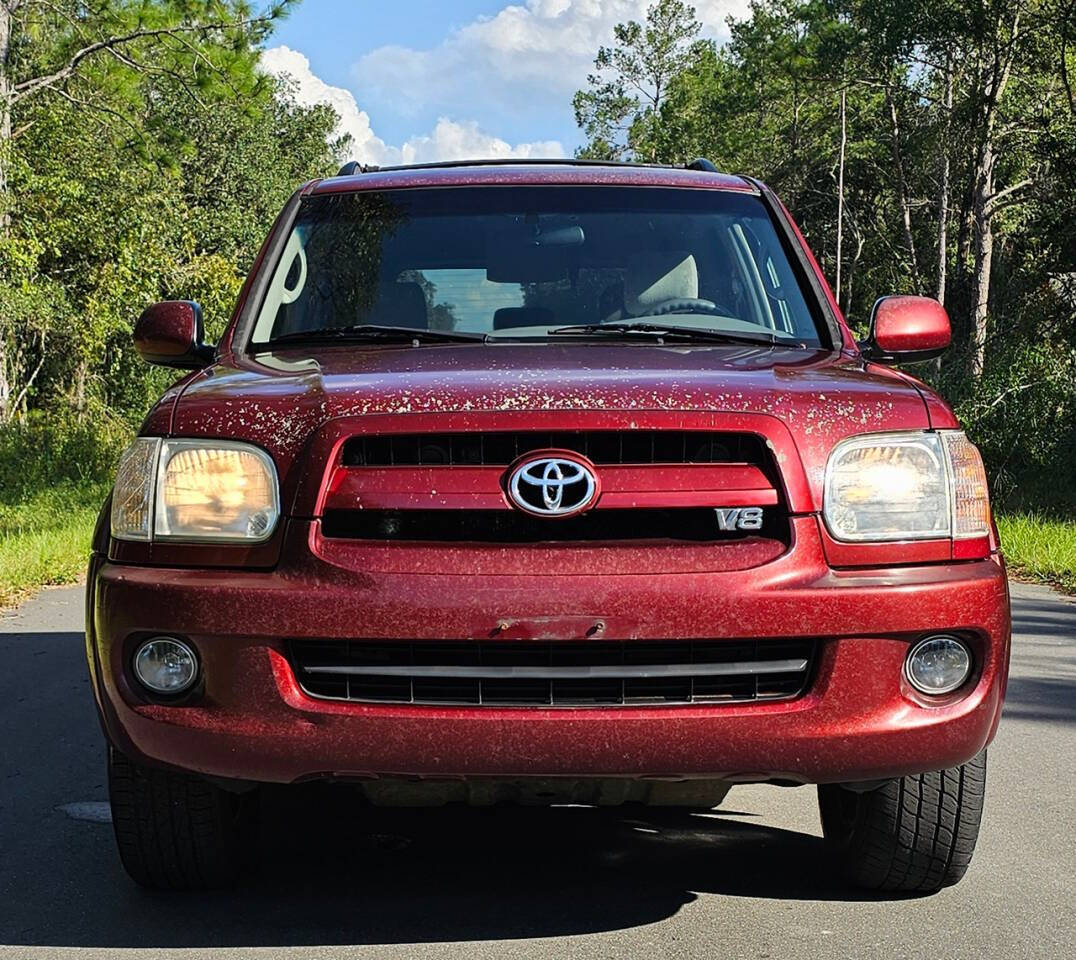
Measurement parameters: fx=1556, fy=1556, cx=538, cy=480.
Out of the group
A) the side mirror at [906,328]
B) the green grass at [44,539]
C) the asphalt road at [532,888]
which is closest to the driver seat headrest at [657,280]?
the side mirror at [906,328]

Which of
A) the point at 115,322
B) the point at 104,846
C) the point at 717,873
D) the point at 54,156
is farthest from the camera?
the point at 54,156

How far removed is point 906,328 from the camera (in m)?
4.25

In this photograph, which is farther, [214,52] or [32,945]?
[214,52]

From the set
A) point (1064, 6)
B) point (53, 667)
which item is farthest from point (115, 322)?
point (53, 667)

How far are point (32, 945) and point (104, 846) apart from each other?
0.80 meters

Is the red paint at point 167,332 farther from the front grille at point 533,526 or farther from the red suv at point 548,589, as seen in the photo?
the front grille at point 533,526

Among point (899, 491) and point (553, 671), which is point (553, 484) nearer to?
point (553, 671)

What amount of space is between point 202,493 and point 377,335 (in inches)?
39.1

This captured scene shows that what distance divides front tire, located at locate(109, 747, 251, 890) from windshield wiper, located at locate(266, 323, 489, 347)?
4.09 ft

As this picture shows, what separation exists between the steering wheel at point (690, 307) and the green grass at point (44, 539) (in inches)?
231

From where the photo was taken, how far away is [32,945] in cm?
334

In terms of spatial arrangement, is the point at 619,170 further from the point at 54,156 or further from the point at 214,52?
the point at 54,156

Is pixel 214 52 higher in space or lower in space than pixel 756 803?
higher

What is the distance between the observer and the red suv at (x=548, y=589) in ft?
10.2
